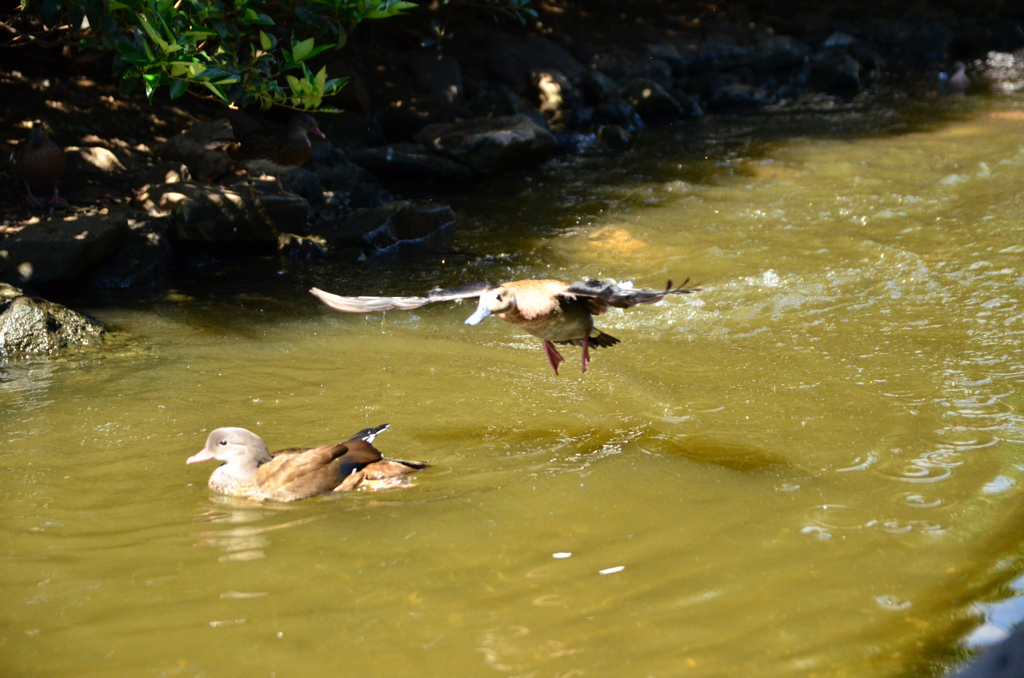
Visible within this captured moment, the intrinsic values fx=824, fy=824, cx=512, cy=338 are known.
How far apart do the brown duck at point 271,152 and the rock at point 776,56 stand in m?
12.4

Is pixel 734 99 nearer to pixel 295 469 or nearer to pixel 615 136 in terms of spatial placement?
pixel 615 136

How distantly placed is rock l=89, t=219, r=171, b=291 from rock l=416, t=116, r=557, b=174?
4154 mm

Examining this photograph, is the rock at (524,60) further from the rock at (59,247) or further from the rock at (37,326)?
the rock at (37,326)

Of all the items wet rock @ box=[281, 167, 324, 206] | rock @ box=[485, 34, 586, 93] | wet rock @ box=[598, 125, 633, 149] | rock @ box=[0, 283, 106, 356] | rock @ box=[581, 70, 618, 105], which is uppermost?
rock @ box=[485, 34, 586, 93]

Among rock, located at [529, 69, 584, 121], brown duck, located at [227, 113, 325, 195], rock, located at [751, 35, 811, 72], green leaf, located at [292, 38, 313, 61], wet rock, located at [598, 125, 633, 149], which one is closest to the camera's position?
green leaf, located at [292, 38, 313, 61]

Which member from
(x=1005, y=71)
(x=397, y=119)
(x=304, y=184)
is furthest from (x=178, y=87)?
(x=1005, y=71)

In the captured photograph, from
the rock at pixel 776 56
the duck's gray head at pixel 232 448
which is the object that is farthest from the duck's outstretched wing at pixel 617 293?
the rock at pixel 776 56

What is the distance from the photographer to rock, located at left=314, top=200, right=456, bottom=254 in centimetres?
815

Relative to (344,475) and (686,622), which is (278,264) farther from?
(686,622)

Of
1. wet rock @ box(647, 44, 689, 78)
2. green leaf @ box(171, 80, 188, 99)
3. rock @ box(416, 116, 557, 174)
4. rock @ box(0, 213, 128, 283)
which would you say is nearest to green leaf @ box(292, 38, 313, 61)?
green leaf @ box(171, 80, 188, 99)

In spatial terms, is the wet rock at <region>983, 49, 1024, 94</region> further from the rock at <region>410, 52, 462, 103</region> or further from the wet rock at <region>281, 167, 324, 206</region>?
the wet rock at <region>281, 167, 324, 206</region>

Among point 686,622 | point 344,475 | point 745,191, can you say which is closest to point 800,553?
point 686,622

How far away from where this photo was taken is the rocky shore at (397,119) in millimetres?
7152

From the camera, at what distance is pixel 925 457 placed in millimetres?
3590
